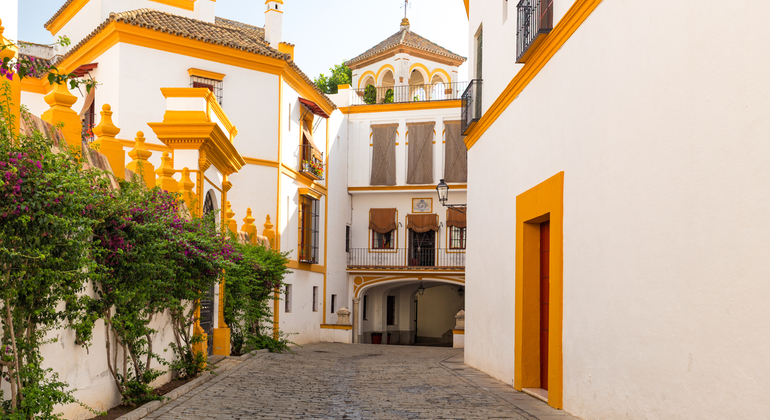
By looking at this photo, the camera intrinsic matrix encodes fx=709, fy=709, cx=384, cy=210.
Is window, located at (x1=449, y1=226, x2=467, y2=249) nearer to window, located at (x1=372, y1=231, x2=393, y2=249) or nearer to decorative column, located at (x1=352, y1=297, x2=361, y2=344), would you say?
window, located at (x1=372, y1=231, x2=393, y2=249)

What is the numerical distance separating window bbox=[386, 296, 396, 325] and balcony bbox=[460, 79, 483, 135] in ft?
63.5

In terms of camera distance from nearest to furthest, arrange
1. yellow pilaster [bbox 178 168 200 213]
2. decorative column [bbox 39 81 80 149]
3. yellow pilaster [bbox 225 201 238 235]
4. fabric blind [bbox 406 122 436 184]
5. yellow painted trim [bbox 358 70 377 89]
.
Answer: decorative column [bbox 39 81 80 149] → yellow pilaster [bbox 178 168 200 213] → yellow pilaster [bbox 225 201 238 235] → fabric blind [bbox 406 122 436 184] → yellow painted trim [bbox 358 70 377 89]

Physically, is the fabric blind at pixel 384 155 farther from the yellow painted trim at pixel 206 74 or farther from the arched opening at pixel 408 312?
the yellow painted trim at pixel 206 74

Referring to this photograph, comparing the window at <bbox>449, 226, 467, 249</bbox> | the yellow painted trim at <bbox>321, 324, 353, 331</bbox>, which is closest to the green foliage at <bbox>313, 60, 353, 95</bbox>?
the window at <bbox>449, 226, 467, 249</bbox>

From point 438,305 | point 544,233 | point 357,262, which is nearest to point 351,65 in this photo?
point 357,262

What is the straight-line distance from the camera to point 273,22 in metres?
25.5

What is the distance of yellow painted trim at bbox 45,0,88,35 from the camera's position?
23.3m

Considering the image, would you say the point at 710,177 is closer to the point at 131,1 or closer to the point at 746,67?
the point at 746,67

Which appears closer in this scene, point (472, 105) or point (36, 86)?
point (472, 105)

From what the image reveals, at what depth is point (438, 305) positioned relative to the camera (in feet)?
115

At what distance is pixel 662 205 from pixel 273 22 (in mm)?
22195

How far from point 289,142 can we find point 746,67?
2023 centimetres

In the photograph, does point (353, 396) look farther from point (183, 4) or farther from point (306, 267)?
point (183, 4)

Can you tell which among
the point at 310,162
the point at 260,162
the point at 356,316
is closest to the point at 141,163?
the point at 260,162
